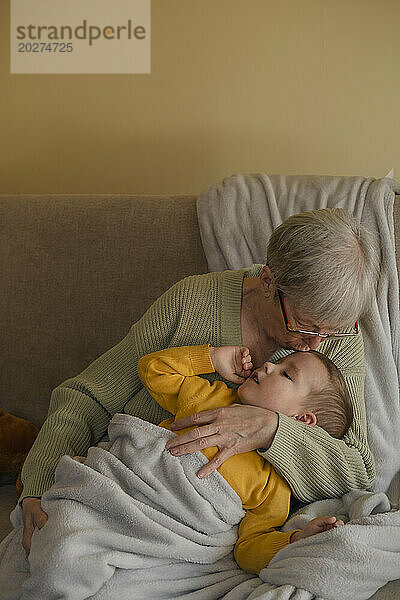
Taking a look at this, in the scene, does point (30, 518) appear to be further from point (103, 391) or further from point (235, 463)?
point (235, 463)

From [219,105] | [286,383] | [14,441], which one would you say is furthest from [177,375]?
[219,105]

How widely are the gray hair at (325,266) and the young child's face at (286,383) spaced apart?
0.10m

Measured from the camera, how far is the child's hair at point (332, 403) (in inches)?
59.5

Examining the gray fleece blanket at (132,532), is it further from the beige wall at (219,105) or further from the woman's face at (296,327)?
the beige wall at (219,105)

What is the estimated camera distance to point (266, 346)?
1.68 metres

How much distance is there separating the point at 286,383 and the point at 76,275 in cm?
82

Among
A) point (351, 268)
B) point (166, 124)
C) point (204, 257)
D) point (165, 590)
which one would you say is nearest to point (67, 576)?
point (165, 590)

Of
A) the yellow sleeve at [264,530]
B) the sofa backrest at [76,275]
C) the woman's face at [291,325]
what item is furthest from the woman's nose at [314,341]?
the sofa backrest at [76,275]

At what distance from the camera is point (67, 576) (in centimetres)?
127

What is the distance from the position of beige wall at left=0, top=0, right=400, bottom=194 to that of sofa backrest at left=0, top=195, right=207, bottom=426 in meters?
0.46

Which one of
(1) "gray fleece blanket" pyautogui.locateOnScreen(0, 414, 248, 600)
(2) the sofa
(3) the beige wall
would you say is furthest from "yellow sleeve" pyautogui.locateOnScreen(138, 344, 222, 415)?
(3) the beige wall

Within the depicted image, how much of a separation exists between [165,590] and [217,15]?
1.85m

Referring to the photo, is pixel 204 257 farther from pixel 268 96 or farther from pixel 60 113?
pixel 60 113

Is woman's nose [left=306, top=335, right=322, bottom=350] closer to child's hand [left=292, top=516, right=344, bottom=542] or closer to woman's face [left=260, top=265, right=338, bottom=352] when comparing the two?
woman's face [left=260, top=265, right=338, bottom=352]
